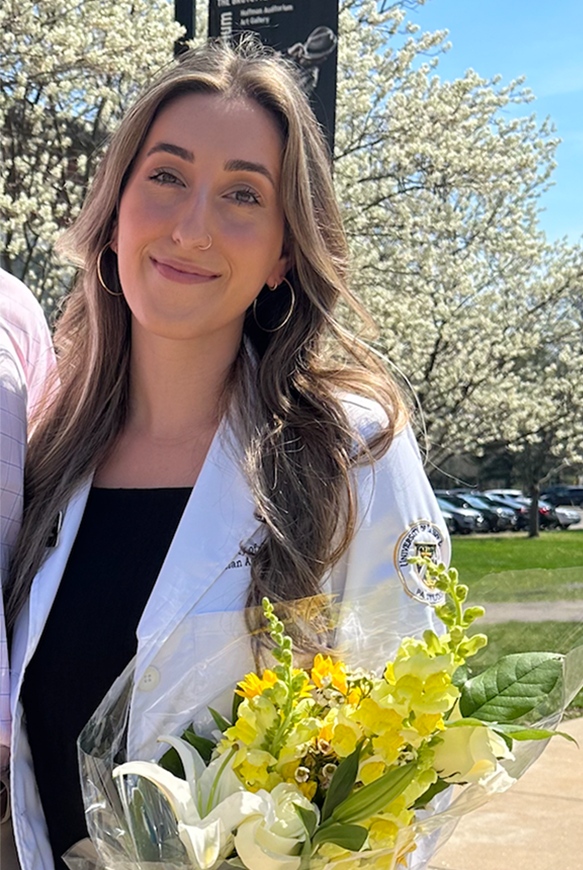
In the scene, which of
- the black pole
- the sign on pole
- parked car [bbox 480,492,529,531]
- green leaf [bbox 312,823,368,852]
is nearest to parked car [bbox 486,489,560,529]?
parked car [bbox 480,492,529,531]

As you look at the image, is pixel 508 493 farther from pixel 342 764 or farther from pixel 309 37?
pixel 342 764

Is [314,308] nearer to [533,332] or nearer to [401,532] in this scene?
[401,532]

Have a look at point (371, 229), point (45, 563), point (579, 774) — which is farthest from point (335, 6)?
point (371, 229)

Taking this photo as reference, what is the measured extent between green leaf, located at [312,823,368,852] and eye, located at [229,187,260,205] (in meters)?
1.37

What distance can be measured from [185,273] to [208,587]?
26.7 inches

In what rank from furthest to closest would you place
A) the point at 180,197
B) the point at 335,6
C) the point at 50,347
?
the point at 335,6 < the point at 50,347 < the point at 180,197

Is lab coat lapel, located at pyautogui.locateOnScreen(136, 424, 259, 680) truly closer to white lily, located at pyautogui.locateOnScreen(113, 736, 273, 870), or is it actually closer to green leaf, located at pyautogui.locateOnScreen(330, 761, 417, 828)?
white lily, located at pyautogui.locateOnScreen(113, 736, 273, 870)

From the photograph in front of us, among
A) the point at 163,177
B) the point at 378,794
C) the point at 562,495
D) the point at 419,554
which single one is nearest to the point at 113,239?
the point at 163,177

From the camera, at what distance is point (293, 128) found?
2283mm

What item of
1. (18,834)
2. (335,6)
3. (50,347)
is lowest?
(18,834)

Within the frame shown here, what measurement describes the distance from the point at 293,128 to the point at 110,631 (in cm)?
116

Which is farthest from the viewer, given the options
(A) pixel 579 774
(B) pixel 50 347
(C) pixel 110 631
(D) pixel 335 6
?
(A) pixel 579 774

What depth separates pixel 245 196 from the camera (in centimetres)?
222

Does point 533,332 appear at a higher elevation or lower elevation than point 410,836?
higher
